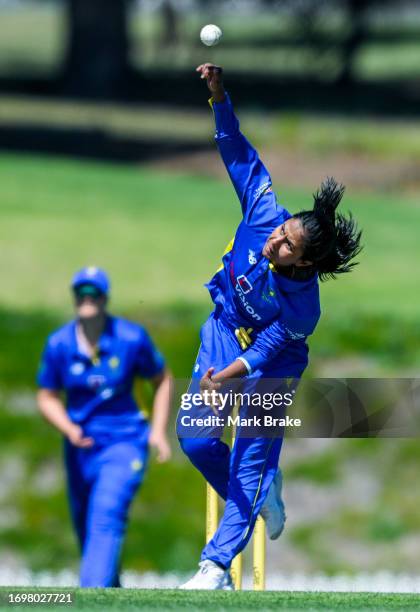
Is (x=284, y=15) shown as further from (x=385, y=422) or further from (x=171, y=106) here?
(x=385, y=422)

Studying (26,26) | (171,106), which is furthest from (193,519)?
(26,26)

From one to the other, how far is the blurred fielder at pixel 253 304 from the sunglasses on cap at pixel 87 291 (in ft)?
5.99

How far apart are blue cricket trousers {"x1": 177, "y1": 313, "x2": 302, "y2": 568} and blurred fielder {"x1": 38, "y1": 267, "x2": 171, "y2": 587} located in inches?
73.8

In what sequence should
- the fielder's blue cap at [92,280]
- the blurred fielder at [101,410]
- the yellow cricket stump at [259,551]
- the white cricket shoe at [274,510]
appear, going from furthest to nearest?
the blurred fielder at [101,410] < the fielder's blue cap at [92,280] < the yellow cricket stump at [259,551] < the white cricket shoe at [274,510]

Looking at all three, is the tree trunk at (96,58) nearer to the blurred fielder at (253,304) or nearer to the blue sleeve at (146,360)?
the blue sleeve at (146,360)

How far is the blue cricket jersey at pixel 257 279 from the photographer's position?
612 centimetres

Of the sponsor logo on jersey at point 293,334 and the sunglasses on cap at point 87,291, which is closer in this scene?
the sponsor logo on jersey at point 293,334

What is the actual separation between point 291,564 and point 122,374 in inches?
245

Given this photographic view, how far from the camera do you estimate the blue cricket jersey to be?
6125 mm

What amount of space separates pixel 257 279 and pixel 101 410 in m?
2.80

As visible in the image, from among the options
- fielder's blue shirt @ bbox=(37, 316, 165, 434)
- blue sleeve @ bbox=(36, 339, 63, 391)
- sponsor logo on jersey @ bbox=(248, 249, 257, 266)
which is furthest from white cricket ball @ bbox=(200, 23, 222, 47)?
blue sleeve @ bbox=(36, 339, 63, 391)

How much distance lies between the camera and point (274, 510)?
6.86m

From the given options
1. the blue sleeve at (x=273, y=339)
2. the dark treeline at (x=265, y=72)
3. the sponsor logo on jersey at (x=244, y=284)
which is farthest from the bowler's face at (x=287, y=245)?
the dark treeline at (x=265, y=72)

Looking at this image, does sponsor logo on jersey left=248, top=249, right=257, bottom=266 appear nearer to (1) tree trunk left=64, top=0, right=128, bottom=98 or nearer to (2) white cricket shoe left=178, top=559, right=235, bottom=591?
(2) white cricket shoe left=178, top=559, right=235, bottom=591
